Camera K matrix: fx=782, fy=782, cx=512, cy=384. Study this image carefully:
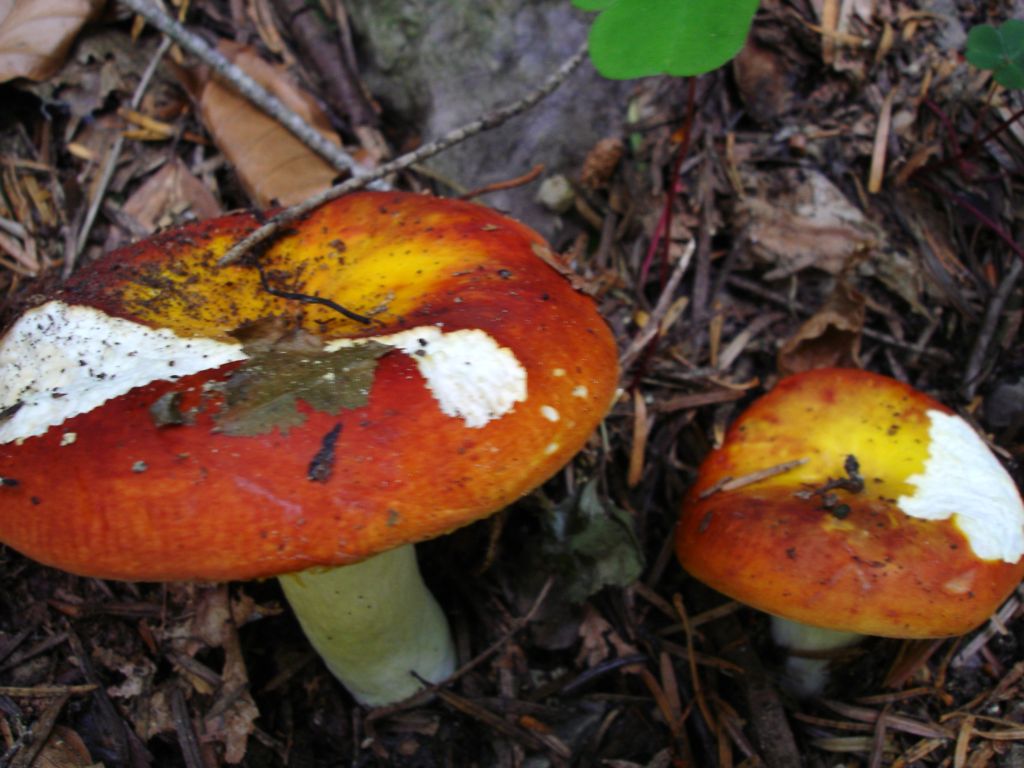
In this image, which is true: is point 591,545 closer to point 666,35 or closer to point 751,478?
point 751,478

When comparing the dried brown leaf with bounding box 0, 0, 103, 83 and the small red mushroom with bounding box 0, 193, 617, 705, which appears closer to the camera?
the small red mushroom with bounding box 0, 193, 617, 705

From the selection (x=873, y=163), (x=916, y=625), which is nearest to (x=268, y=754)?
(x=916, y=625)

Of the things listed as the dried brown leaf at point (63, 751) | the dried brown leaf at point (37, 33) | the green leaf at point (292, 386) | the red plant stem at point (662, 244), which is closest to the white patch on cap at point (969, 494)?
the red plant stem at point (662, 244)

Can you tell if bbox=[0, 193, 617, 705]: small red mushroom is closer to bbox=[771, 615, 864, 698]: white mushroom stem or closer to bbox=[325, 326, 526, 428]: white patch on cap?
bbox=[325, 326, 526, 428]: white patch on cap

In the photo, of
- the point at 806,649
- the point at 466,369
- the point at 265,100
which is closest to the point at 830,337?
the point at 806,649

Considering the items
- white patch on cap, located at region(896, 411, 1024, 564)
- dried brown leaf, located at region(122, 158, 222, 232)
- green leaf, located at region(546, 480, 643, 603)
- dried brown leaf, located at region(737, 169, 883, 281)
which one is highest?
dried brown leaf, located at region(122, 158, 222, 232)

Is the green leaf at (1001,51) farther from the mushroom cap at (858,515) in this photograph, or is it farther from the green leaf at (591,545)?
the green leaf at (591,545)

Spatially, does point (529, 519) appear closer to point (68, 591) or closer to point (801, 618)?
point (801, 618)

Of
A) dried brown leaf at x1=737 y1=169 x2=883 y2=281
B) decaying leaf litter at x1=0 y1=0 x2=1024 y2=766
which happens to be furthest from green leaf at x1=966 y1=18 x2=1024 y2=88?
dried brown leaf at x1=737 y1=169 x2=883 y2=281
